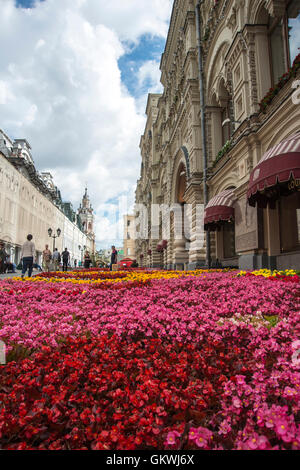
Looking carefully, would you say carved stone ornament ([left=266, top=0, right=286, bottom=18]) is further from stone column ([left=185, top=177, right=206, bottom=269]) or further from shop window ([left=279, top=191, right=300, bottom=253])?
stone column ([left=185, top=177, right=206, bottom=269])

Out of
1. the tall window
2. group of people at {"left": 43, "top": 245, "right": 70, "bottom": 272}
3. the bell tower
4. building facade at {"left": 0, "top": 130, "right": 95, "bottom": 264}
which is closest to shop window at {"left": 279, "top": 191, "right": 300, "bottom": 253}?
the tall window

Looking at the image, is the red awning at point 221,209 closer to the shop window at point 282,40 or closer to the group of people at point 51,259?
the shop window at point 282,40

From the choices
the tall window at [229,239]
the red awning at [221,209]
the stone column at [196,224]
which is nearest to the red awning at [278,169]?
the red awning at [221,209]

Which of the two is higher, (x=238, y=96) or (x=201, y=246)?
(x=238, y=96)

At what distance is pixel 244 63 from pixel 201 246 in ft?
29.1

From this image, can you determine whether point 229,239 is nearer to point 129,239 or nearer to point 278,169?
point 278,169

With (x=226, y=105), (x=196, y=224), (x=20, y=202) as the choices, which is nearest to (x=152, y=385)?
(x=196, y=224)

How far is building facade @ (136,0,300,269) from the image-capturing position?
8711mm

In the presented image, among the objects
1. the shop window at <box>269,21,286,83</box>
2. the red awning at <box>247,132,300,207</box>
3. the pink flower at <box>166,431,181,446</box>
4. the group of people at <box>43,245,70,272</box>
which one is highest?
the shop window at <box>269,21,286,83</box>

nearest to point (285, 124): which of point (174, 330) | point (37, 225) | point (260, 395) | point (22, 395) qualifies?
point (174, 330)

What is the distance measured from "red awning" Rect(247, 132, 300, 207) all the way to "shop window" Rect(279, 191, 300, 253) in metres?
1.15

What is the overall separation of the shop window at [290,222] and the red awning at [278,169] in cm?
115

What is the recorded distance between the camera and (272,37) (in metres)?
11.3
